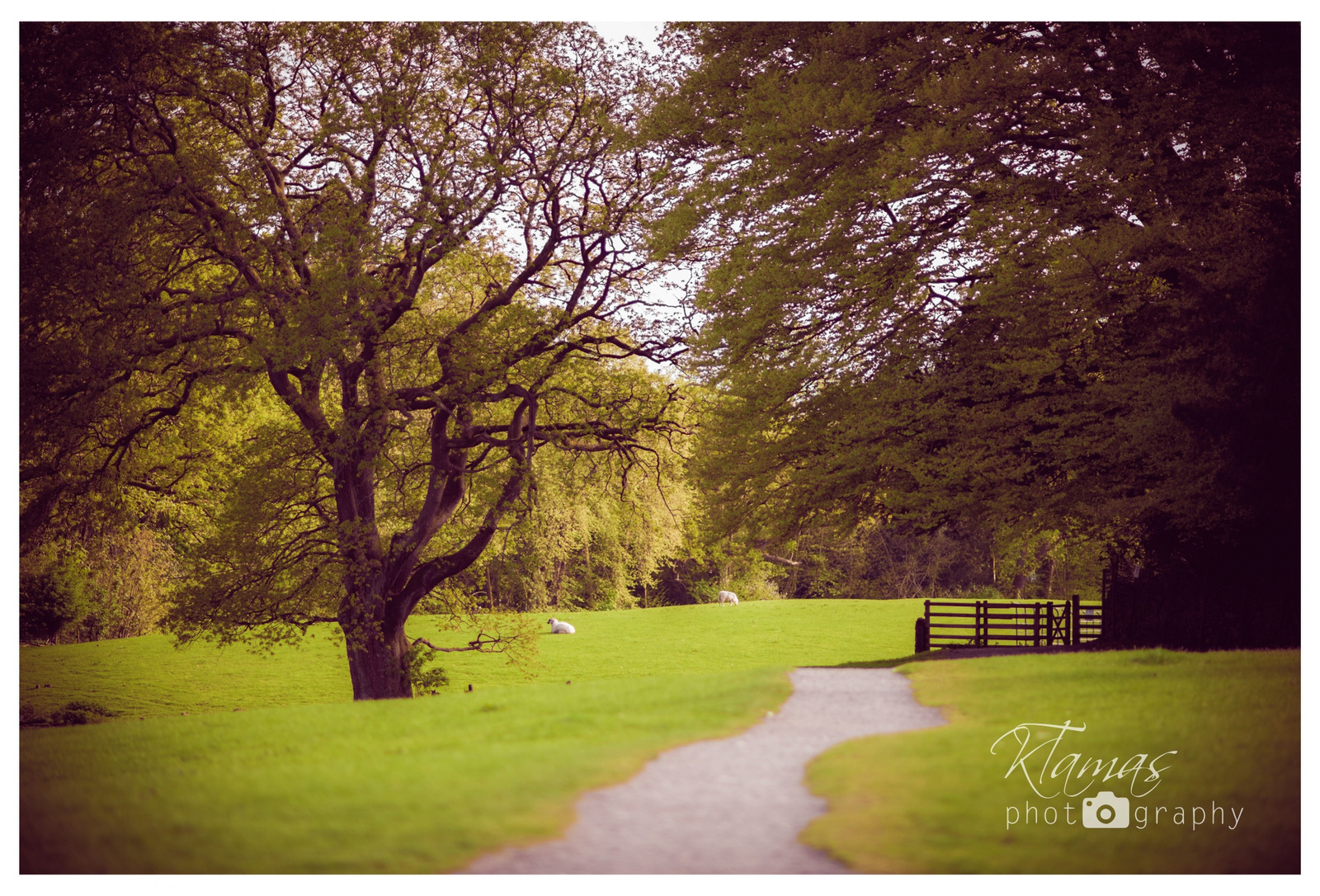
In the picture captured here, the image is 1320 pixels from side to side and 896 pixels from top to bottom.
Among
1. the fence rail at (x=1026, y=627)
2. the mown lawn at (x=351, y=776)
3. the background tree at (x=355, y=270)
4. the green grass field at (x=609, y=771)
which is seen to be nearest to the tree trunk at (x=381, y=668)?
the background tree at (x=355, y=270)

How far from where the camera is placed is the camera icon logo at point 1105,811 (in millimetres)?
7398

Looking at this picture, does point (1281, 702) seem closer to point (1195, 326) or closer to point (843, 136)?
point (1195, 326)

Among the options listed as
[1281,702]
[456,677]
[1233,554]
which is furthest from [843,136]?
[456,677]

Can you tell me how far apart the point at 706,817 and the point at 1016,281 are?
11.0 metres

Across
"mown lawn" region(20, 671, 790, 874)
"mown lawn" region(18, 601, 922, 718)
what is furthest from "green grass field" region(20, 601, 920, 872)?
"mown lawn" region(18, 601, 922, 718)

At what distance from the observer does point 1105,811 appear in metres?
7.55

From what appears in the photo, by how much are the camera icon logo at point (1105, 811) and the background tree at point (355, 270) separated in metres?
11.4

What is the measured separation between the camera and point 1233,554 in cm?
1405

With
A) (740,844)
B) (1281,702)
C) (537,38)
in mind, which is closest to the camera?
(740,844)

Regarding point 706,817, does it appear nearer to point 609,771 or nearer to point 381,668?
point 609,771

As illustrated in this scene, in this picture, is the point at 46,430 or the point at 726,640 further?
the point at 726,640

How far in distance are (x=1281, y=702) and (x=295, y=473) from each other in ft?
→ 52.8

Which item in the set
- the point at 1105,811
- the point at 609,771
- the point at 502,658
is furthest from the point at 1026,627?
the point at 609,771

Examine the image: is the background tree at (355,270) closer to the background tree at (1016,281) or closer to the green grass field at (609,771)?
the background tree at (1016,281)
